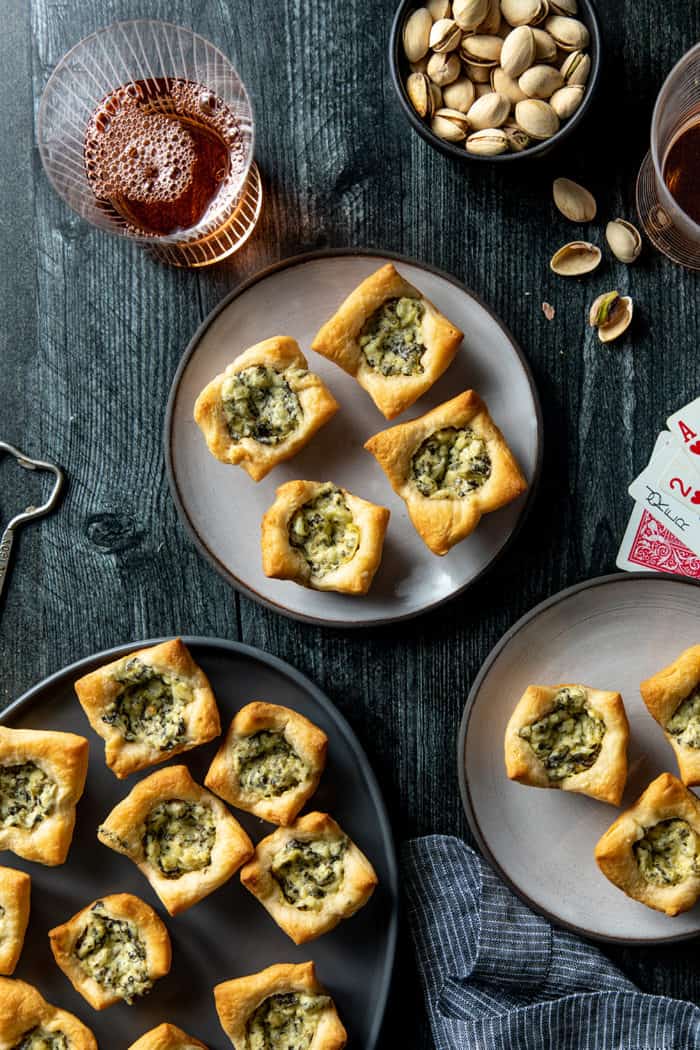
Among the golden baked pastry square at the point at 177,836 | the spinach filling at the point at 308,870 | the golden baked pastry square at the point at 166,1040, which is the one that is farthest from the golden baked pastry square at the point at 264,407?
the golden baked pastry square at the point at 166,1040

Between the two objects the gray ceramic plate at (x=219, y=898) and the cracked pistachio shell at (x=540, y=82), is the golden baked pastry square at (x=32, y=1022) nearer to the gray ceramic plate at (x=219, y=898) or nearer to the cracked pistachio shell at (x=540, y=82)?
the gray ceramic plate at (x=219, y=898)

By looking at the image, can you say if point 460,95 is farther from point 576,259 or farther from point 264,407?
point 264,407

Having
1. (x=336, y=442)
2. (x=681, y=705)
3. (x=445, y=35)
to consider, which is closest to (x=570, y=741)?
(x=681, y=705)

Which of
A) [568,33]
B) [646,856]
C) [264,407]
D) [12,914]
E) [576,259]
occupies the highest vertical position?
[568,33]

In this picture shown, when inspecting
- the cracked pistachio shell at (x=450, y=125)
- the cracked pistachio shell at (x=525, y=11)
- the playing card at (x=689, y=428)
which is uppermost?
the cracked pistachio shell at (x=525, y=11)

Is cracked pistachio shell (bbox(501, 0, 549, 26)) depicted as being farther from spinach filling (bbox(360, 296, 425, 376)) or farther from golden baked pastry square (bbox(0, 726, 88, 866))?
golden baked pastry square (bbox(0, 726, 88, 866))
